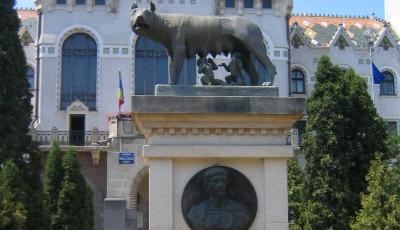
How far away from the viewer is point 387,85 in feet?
139

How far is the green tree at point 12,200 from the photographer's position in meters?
21.0

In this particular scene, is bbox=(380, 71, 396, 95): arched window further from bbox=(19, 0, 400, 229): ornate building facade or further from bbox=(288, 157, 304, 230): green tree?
bbox=(288, 157, 304, 230): green tree

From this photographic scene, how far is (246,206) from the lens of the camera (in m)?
9.59

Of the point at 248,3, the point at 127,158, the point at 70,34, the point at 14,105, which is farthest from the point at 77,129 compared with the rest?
the point at 248,3

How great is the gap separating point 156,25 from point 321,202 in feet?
49.9

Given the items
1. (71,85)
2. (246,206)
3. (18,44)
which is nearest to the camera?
(246,206)

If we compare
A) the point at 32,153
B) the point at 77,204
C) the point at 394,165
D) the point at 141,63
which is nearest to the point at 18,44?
the point at 32,153

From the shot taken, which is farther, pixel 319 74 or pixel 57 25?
pixel 57 25

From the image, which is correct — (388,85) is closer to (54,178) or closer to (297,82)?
(297,82)

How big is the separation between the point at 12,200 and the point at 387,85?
27.9 metres

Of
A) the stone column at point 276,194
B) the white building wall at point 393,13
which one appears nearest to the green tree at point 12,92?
the stone column at point 276,194

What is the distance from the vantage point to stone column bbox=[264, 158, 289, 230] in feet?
31.4

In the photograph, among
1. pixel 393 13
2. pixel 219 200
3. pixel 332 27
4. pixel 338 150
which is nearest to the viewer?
pixel 219 200

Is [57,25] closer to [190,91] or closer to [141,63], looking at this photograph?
[141,63]
